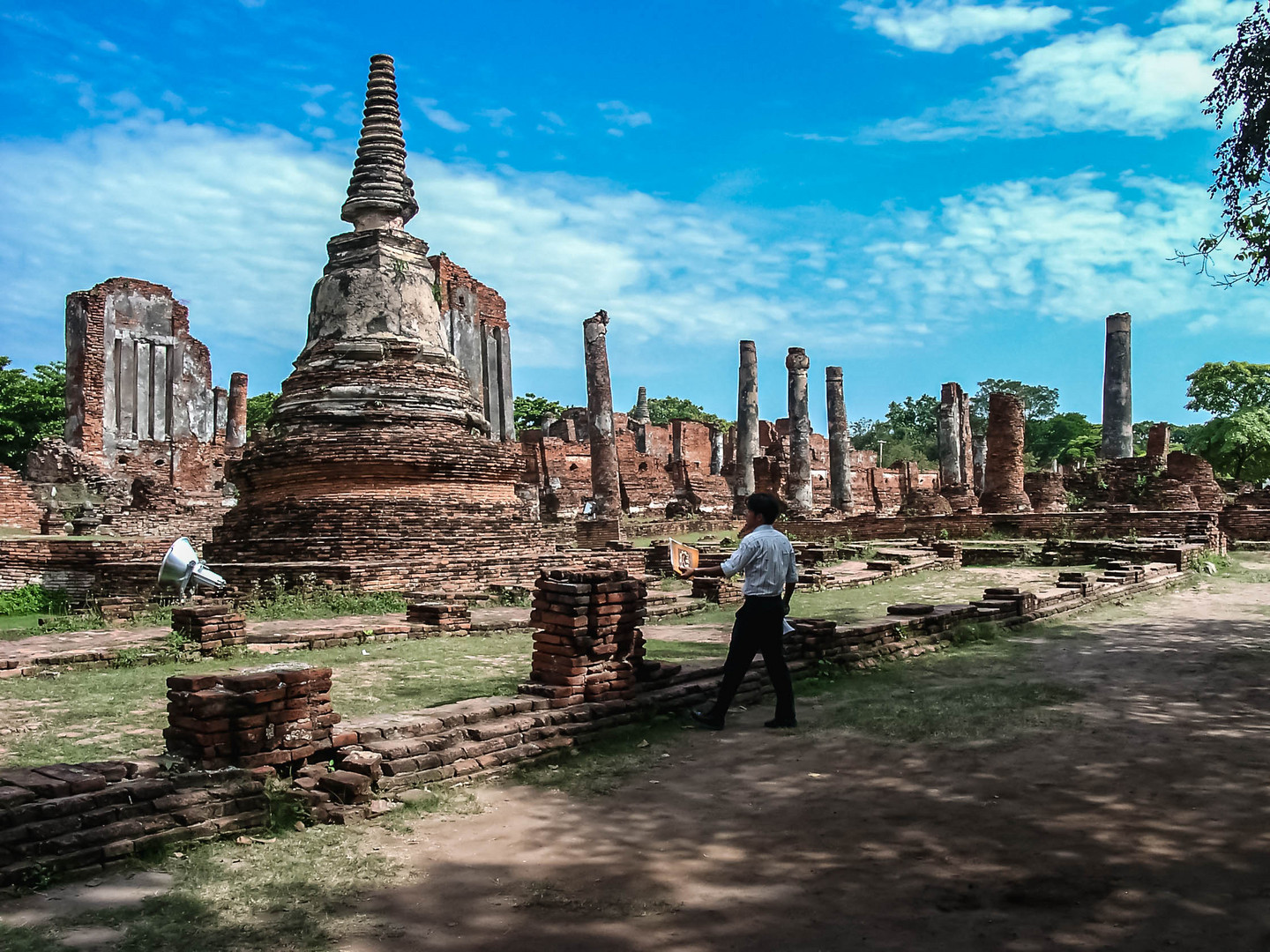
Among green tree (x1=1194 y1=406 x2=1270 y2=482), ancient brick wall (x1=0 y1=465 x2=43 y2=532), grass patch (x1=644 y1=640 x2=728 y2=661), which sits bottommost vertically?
grass patch (x1=644 y1=640 x2=728 y2=661)

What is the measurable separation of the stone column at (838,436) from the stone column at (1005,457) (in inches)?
201

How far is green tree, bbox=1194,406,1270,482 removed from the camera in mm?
26156

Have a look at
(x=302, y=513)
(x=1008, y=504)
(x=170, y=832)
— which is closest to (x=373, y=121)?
(x=302, y=513)

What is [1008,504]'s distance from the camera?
2323 cm

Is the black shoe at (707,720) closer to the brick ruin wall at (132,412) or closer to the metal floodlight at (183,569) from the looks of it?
the metal floodlight at (183,569)

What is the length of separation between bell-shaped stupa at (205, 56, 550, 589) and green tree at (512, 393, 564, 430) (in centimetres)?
3282

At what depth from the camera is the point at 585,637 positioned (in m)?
5.30

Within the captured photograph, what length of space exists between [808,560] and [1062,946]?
12.3 metres

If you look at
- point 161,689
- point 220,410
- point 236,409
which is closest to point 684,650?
point 161,689

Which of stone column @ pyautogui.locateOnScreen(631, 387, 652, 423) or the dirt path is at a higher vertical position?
stone column @ pyautogui.locateOnScreen(631, 387, 652, 423)

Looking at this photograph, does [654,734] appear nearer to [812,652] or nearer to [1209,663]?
[812,652]

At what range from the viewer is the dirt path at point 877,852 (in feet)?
8.89

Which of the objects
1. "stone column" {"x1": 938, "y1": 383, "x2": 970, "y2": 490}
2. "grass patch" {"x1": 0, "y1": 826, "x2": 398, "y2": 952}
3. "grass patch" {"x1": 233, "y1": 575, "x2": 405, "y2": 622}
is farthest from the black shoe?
"stone column" {"x1": 938, "y1": 383, "x2": 970, "y2": 490}

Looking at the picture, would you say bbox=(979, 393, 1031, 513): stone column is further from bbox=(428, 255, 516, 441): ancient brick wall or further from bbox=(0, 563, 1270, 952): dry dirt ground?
bbox=(0, 563, 1270, 952): dry dirt ground
